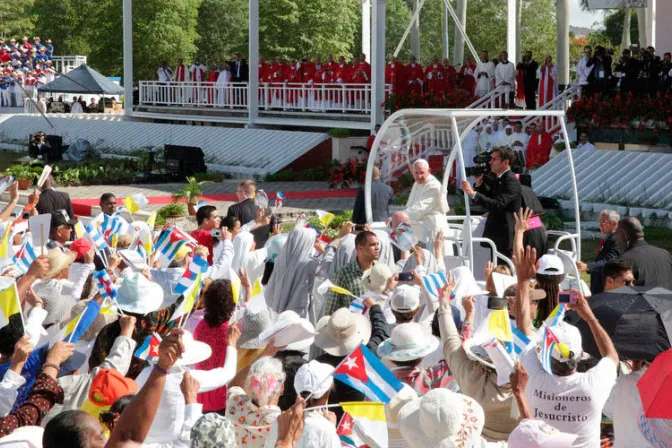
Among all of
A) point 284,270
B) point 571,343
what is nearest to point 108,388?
point 571,343

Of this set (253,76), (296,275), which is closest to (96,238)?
(296,275)

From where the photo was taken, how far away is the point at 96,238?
9.59 metres

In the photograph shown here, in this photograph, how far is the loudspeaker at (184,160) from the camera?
2731 centimetres

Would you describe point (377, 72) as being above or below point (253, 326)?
above

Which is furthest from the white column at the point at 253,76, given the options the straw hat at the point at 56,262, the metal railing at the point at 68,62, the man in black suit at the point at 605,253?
the metal railing at the point at 68,62

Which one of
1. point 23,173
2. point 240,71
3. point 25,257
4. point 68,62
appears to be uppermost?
point 68,62

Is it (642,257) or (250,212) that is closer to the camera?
(642,257)

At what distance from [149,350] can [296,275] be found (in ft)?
10.8

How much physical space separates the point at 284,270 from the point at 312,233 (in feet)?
1.20

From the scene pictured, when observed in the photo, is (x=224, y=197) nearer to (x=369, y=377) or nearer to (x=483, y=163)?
(x=483, y=163)

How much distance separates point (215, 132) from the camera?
3136cm

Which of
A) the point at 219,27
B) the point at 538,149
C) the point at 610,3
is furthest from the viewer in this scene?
the point at 219,27

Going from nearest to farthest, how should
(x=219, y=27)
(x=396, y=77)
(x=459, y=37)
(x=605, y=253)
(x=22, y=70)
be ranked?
1. (x=605, y=253)
2. (x=396, y=77)
3. (x=459, y=37)
4. (x=22, y=70)
5. (x=219, y=27)

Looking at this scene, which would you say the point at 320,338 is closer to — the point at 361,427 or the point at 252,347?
the point at 252,347
